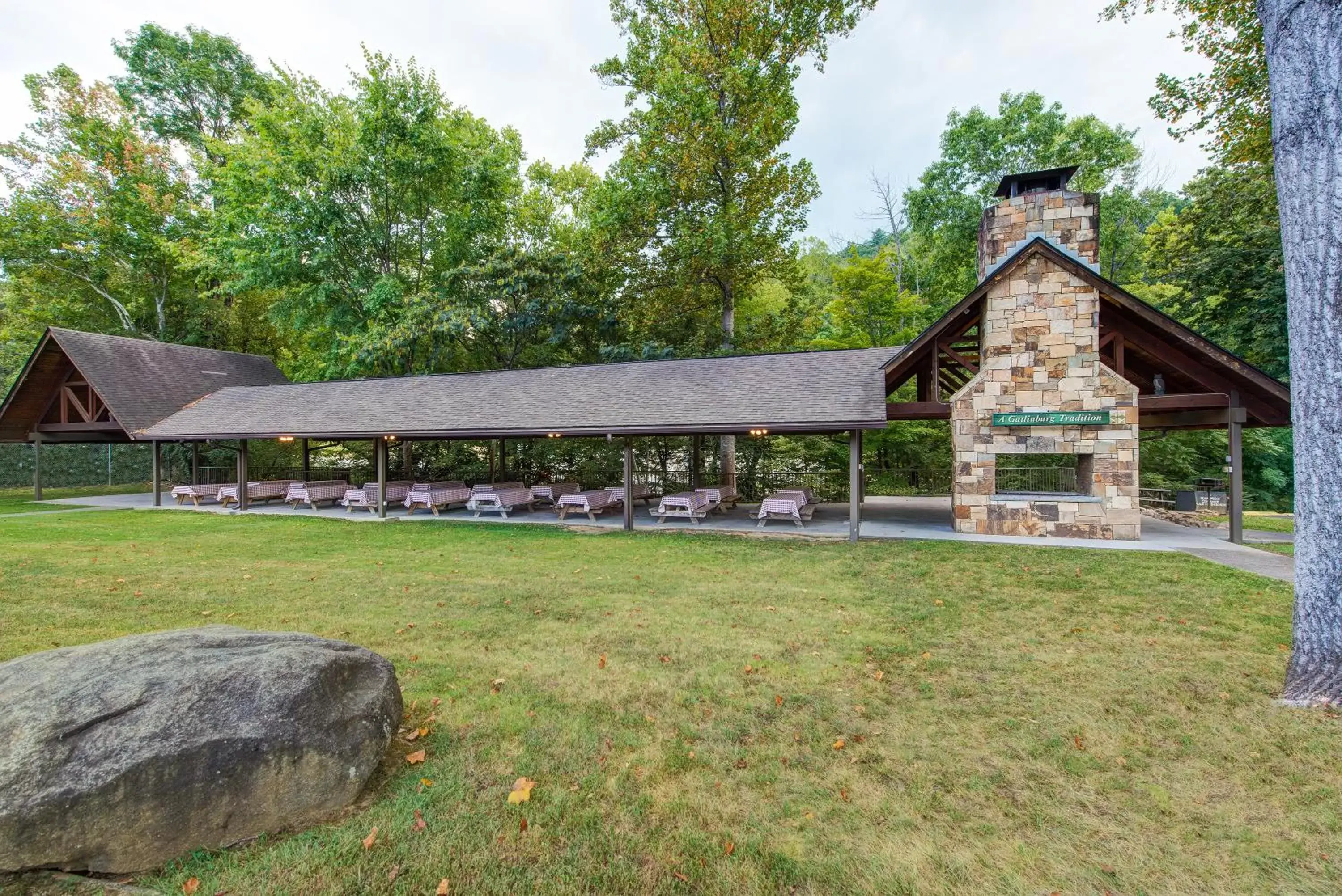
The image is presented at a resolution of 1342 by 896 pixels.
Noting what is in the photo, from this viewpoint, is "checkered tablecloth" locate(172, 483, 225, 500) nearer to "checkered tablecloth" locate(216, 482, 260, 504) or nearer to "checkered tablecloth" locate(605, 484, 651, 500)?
"checkered tablecloth" locate(216, 482, 260, 504)

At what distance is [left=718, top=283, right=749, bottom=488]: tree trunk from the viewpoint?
56.5 feet

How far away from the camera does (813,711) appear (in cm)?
394

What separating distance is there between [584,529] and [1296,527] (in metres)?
→ 10.7

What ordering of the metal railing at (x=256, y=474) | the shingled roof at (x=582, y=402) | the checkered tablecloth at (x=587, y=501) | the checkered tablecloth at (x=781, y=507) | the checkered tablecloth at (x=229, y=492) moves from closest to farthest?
the shingled roof at (x=582, y=402), the checkered tablecloth at (x=781, y=507), the checkered tablecloth at (x=587, y=501), the checkered tablecloth at (x=229, y=492), the metal railing at (x=256, y=474)

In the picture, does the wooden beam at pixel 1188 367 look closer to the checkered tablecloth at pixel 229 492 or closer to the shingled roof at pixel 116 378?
the checkered tablecloth at pixel 229 492

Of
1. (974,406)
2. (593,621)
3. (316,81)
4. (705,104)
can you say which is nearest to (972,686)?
(593,621)

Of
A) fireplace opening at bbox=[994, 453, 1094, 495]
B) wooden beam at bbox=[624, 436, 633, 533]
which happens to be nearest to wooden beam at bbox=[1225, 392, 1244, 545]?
fireplace opening at bbox=[994, 453, 1094, 495]

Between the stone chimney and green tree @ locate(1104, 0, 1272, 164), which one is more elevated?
green tree @ locate(1104, 0, 1272, 164)

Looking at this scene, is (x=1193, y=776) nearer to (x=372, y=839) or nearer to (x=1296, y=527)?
(x=1296, y=527)

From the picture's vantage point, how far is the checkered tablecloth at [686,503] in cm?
1304

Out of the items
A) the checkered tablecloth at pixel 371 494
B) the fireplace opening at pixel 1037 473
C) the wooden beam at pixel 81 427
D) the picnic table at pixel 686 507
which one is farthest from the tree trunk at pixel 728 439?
the wooden beam at pixel 81 427

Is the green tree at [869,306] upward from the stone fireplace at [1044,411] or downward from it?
upward

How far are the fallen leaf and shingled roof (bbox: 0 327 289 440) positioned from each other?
20088 millimetres

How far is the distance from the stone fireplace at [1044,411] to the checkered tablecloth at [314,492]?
1655cm
